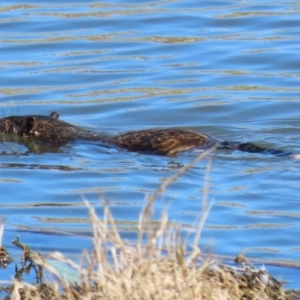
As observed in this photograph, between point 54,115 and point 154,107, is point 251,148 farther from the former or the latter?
point 154,107

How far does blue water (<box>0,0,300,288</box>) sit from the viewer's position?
296 inches

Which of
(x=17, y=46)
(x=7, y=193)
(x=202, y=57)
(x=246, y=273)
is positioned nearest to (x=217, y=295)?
(x=246, y=273)

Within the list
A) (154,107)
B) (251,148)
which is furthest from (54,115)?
(251,148)

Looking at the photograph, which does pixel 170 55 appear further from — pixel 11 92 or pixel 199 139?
pixel 199 139

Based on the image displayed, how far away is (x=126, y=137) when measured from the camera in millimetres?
10398

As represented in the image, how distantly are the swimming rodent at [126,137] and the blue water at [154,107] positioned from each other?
16 centimetres

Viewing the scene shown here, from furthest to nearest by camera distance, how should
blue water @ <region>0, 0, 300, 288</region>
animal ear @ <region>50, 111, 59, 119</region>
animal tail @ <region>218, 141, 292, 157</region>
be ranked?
animal ear @ <region>50, 111, 59, 119</region>, animal tail @ <region>218, 141, 292, 157</region>, blue water @ <region>0, 0, 300, 288</region>

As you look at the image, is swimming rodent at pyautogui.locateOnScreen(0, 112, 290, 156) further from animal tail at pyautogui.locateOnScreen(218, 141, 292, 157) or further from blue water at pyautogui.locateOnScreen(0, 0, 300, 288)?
blue water at pyautogui.locateOnScreen(0, 0, 300, 288)

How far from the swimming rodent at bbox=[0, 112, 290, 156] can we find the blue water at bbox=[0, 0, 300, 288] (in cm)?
16

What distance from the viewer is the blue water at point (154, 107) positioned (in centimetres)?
751

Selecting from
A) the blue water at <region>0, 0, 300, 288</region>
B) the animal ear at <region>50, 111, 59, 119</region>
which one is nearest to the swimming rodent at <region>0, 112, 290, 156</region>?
the animal ear at <region>50, 111, 59, 119</region>

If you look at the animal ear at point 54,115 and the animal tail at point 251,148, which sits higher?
the animal ear at point 54,115

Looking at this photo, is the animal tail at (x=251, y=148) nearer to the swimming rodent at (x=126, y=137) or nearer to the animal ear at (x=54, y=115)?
the swimming rodent at (x=126, y=137)

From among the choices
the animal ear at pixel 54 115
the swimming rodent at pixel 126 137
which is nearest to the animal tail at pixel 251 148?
the swimming rodent at pixel 126 137
